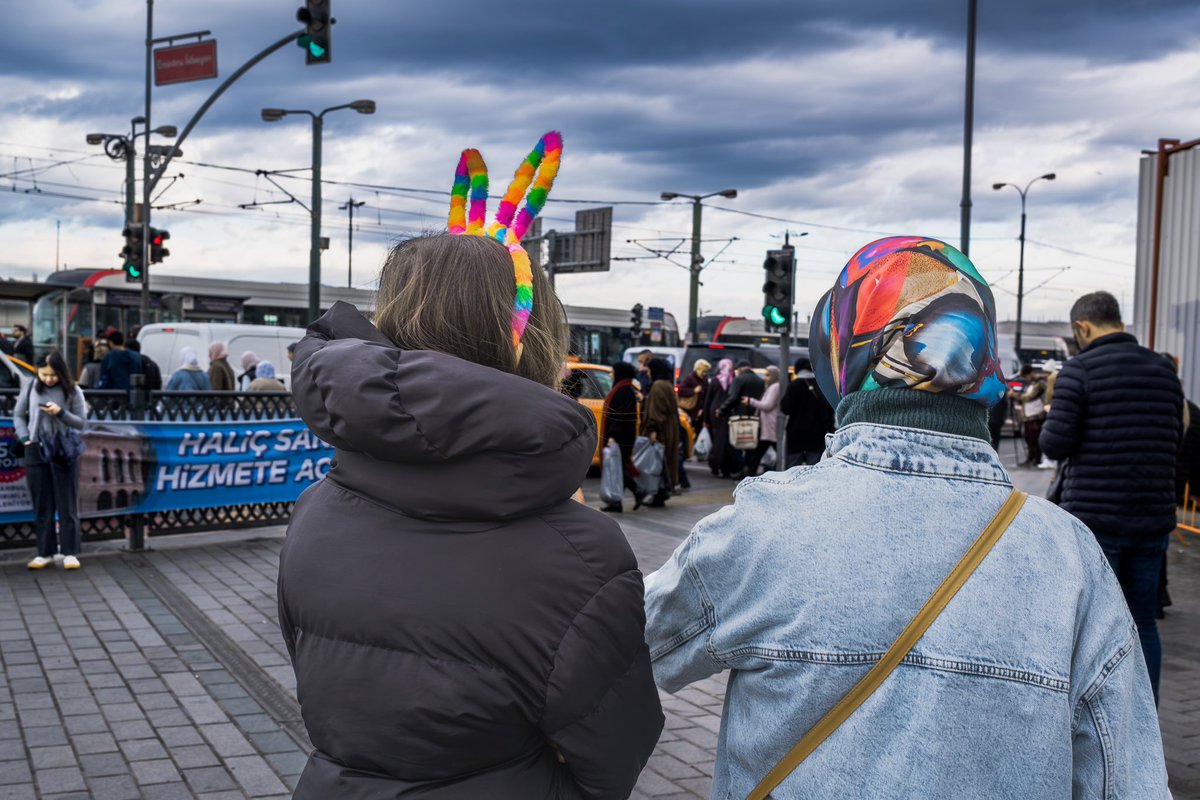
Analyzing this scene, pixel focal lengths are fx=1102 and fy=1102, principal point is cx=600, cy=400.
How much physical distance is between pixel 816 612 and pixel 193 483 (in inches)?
339

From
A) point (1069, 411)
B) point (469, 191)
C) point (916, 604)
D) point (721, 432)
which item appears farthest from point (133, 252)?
point (916, 604)

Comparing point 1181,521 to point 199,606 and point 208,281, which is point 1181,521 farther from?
point 208,281

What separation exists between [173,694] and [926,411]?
4680 mm

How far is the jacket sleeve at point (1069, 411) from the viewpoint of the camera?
180 inches

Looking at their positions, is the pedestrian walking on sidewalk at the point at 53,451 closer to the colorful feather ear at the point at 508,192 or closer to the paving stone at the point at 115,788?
the paving stone at the point at 115,788

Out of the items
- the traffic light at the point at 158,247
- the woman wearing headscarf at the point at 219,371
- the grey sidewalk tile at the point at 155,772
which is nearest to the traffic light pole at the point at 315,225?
the traffic light at the point at 158,247

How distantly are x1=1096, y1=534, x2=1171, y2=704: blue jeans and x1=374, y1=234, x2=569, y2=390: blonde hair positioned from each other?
354 cm

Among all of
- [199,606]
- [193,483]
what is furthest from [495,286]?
[193,483]

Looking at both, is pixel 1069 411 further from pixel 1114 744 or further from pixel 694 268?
pixel 694 268

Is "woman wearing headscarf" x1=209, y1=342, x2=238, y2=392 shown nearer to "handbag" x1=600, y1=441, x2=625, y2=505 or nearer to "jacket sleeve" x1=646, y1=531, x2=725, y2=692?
"handbag" x1=600, y1=441, x2=625, y2=505

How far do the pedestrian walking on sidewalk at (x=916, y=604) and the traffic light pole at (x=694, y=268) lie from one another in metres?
34.7

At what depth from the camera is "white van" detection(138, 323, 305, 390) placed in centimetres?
1831

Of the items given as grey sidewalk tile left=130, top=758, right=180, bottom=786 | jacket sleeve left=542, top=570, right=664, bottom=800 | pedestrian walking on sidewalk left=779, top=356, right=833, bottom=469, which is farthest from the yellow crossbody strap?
pedestrian walking on sidewalk left=779, top=356, right=833, bottom=469

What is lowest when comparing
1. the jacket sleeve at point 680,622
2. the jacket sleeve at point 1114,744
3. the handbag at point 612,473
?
the handbag at point 612,473
